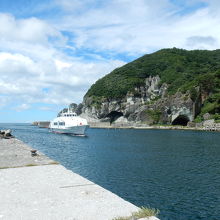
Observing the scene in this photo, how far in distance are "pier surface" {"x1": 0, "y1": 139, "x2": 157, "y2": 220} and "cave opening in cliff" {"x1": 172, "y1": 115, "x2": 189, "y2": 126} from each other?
460ft

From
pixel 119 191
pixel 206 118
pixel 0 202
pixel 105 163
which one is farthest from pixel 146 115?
→ pixel 0 202

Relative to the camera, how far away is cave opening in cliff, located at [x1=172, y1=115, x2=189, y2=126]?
153000 mm

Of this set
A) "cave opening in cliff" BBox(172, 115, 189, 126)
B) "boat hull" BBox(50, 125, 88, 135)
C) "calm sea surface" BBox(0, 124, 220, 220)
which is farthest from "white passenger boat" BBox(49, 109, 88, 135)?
"cave opening in cliff" BBox(172, 115, 189, 126)

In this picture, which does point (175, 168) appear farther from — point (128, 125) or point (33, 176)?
point (128, 125)

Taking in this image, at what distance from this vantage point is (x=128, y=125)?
566 ft

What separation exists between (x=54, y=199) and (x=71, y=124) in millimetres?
85260

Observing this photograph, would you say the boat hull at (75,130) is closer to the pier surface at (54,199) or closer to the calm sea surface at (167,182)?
the calm sea surface at (167,182)

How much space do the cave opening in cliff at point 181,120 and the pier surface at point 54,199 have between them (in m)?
140

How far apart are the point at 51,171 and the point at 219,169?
Result: 70.0 ft

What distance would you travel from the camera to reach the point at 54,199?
531 inches

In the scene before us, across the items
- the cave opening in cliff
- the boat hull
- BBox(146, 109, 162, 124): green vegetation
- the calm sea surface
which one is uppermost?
BBox(146, 109, 162, 124): green vegetation

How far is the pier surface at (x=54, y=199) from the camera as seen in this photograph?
37.3 ft

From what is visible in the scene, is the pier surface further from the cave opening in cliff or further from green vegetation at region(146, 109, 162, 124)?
green vegetation at region(146, 109, 162, 124)

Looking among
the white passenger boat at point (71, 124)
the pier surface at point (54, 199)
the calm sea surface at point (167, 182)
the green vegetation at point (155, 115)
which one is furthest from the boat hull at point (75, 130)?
the green vegetation at point (155, 115)
